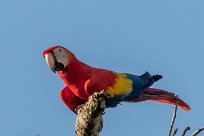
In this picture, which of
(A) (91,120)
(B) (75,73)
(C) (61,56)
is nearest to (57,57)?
(C) (61,56)

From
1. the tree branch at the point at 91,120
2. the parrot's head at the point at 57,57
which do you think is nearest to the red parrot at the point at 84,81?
the parrot's head at the point at 57,57

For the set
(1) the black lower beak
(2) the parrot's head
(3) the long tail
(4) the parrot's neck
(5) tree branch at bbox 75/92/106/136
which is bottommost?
(5) tree branch at bbox 75/92/106/136

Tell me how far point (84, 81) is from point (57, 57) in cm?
48

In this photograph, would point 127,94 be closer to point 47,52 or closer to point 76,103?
point 76,103

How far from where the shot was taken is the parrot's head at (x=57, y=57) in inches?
238

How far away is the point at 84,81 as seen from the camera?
19.6ft

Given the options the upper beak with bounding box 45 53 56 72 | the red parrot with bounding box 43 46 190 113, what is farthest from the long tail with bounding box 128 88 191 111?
the upper beak with bounding box 45 53 56 72

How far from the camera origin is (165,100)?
6.63 m

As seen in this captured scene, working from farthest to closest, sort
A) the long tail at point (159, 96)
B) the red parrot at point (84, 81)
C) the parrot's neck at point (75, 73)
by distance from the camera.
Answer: the long tail at point (159, 96) < the parrot's neck at point (75, 73) < the red parrot at point (84, 81)

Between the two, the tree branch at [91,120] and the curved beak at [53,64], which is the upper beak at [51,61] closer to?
the curved beak at [53,64]

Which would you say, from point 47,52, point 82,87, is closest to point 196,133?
point 82,87

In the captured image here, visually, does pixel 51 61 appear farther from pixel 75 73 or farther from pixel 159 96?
pixel 159 96

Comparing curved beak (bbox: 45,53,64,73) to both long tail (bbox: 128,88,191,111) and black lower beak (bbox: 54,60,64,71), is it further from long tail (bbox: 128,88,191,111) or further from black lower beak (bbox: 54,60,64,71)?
long tail (bbox: 128,88,191,111)

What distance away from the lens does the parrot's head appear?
604 cm
